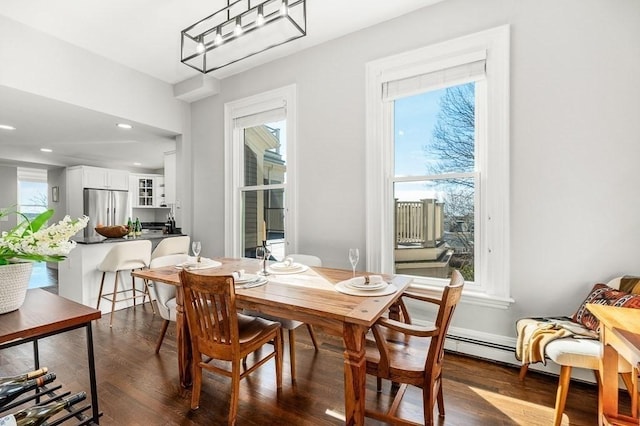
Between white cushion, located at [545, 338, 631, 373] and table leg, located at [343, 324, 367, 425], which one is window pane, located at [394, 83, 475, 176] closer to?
white cushion, located at [545, 338, 631, 373]

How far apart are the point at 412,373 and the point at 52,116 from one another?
177 inches

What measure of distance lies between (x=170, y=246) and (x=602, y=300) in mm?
3862

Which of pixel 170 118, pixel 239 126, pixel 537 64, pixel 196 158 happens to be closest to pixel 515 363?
pixel 537 64

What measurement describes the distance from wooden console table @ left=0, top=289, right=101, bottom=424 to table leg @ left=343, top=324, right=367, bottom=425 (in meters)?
1.11

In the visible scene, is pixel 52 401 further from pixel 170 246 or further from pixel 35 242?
pixel 170 246

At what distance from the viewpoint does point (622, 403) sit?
1.94 metres

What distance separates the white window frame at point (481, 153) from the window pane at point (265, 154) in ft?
3.83

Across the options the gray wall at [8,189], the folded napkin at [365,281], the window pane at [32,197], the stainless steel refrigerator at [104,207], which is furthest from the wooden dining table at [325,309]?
the window pane at [32,197]

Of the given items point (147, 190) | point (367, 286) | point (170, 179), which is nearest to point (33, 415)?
point (367, 286)

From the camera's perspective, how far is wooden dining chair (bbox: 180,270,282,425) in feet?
5.45

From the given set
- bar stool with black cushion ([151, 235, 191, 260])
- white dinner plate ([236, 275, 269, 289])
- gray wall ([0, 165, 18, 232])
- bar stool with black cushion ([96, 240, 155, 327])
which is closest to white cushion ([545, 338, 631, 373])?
white dinner plate ([236, 275, 269, 289])

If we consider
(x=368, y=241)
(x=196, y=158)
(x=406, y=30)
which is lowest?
(x=368, y=241)

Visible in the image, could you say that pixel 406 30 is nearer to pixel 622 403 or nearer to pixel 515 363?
pixel 515 363

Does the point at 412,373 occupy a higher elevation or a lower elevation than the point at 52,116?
lower
